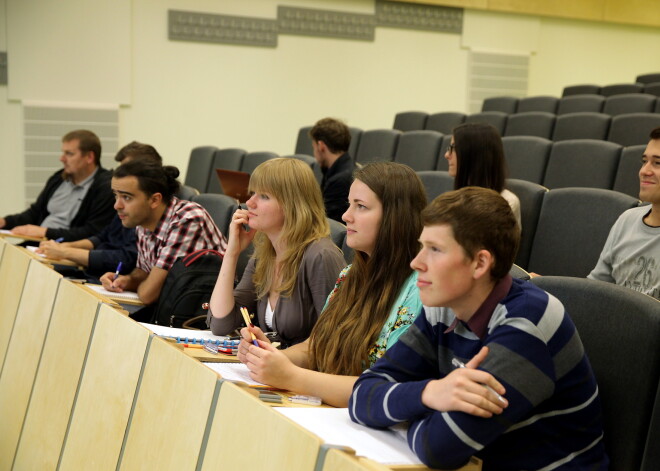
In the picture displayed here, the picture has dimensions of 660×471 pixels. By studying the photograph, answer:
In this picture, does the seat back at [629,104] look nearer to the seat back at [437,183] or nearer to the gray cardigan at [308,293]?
the seat back at [437,183]

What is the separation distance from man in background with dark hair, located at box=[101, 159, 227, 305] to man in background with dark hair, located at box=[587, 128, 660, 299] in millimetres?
1400

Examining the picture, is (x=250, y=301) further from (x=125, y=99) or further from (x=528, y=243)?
(x=125, y=99)

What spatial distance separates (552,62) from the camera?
922 cm

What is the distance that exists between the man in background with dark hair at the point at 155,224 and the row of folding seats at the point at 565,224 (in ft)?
3.90

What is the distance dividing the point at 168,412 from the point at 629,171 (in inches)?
105

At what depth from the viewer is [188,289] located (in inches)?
109

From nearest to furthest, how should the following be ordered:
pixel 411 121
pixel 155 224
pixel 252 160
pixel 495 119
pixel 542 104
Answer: pixel 155 224 < pixel 252 160 < pixel 495 119 < pixel 542 104 < pixel 411 121

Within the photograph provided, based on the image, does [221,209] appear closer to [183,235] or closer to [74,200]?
[183,235]

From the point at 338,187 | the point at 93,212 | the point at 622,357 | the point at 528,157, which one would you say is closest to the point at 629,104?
the point at 528,157

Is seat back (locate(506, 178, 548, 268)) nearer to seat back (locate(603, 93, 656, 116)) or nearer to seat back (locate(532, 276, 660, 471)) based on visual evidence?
seat back (locate(532, 276, 660, 471))

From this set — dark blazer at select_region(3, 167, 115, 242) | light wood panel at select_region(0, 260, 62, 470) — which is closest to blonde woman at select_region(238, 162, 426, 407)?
light wood panel at select_region(0, 260, 62, 470)

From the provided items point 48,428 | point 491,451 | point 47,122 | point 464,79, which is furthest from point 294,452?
point 464,79

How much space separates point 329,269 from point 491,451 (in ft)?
2.95

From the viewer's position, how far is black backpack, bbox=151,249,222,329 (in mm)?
2760
